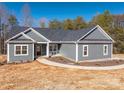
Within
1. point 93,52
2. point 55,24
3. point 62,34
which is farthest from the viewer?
point 55,24

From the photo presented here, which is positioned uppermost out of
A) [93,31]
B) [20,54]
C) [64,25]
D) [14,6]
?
[14,6]

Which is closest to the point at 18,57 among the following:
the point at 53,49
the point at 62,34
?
the point at 53,49

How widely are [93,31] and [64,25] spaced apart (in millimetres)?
23109

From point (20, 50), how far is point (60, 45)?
21.4ft

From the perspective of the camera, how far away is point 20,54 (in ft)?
76.5

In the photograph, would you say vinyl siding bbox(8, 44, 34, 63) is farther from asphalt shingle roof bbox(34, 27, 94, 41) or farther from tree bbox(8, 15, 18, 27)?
tree bbox(8, 15, 18, 27)

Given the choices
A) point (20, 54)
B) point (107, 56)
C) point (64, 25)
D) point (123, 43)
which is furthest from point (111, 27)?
point (20, 54)

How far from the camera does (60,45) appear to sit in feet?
92.1

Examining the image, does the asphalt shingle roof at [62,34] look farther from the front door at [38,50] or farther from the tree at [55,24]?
the tree at [55,24]

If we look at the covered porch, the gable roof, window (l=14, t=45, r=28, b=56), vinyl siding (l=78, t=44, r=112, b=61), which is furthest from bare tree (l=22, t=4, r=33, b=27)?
vinyl siding (l=78, t=44, r=112, b=61)

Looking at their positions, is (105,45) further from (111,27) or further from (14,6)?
(14,6)

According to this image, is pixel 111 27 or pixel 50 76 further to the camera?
pixel 111 27

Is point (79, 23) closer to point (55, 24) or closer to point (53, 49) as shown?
point (55, 24)

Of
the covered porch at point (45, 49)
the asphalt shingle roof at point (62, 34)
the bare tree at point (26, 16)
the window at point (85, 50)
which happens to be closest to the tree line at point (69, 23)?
the bare tree at point (26, 16)
